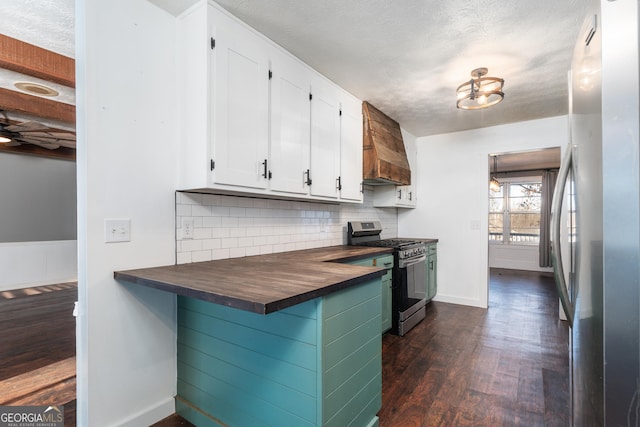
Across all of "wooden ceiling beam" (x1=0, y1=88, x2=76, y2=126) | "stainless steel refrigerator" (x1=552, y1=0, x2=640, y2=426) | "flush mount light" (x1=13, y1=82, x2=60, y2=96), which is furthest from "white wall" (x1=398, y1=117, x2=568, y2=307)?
"wooden ceiling beam" (x1=0, y1=88, x2=76, y2=126)

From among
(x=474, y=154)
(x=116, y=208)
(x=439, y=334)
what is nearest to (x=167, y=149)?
(x=116, y=208)

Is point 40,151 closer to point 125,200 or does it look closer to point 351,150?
point 125,200

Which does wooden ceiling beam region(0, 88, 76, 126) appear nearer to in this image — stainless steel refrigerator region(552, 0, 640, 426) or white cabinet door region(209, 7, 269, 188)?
white cabinet door region(209, 7, 269, 188)

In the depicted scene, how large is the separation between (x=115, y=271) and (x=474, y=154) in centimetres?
431

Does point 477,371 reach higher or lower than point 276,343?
lower

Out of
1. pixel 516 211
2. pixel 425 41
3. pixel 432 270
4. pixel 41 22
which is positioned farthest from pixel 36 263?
pixel 516 211

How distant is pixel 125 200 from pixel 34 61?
1.74 m

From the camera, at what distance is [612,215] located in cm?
69

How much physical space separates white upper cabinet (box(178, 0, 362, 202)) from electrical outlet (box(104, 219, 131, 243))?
39cm

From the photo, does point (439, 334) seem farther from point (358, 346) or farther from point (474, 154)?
point (474, 154)

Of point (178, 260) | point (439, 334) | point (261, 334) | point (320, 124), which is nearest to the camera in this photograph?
point (261, 334)

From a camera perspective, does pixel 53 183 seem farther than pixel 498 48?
Yes

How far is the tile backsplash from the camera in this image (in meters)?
2.02

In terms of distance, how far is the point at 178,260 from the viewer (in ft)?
6.32
